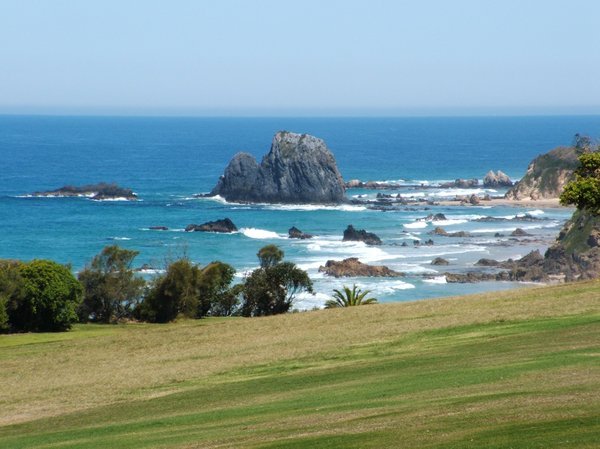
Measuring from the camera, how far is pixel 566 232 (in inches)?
3698

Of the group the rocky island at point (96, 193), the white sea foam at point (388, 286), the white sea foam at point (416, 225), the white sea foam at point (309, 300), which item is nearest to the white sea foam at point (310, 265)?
the white sea foam at point (388, 286)

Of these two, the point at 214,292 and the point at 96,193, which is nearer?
the point at 214,292

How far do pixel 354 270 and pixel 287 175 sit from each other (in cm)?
6693

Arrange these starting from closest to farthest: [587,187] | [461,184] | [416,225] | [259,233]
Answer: [587,187]
[259,233]
[416,225]
[461,184]

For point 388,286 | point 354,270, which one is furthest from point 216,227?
point 388,286

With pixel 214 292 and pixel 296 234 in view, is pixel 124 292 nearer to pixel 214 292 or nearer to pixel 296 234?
pixel 214 292

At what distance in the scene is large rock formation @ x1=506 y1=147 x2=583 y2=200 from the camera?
147000 millimetres

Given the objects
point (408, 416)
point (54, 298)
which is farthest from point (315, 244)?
point (408, 416)

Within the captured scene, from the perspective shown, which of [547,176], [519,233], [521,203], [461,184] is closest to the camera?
[519,233]

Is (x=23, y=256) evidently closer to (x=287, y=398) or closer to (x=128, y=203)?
(x=128, y=203)

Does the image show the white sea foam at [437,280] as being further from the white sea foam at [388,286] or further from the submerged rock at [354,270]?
the submerged rock at [354,270]

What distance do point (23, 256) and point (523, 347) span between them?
79.0m

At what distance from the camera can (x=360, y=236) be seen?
11056 cm

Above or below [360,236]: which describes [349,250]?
below
